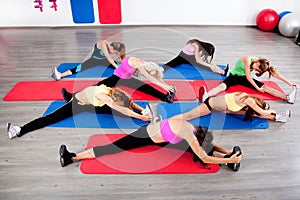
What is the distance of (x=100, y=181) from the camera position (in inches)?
84.8

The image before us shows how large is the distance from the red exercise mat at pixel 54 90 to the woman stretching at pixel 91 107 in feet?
1.44

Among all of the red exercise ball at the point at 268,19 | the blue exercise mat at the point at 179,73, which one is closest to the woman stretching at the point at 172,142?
the blue exercise mat at the point at 179,73

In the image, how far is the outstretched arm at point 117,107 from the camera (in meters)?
2.58

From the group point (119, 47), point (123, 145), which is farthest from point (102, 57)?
point (123, 145)

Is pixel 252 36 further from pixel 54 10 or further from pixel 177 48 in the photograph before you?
pixel 54 10

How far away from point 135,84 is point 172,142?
122 cm

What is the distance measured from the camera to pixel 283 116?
2824mm

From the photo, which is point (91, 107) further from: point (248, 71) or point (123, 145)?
point (248, 71)

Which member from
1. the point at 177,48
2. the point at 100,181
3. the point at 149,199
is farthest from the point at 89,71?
the point at 149,199

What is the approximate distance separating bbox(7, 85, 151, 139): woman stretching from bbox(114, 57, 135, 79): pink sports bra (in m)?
0.45

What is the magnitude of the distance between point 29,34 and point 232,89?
3750 millimetres

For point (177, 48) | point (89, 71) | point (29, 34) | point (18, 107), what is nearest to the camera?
point (18, 107)

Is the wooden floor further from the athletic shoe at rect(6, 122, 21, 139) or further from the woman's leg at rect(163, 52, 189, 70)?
the woman's leg at rect(163, 52, 189, 70)

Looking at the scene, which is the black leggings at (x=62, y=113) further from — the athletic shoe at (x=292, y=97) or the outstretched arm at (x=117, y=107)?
the athletic shoe at (x=292, y=97)
